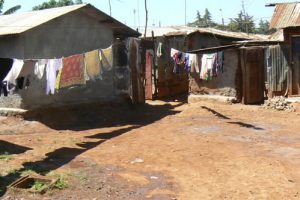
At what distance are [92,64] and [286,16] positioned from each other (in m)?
7.01

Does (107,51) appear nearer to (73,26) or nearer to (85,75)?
(85,75)

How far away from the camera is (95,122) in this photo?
13.6 metres

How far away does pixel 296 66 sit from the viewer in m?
14.6

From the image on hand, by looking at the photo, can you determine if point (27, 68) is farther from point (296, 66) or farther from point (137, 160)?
point (296, 66)

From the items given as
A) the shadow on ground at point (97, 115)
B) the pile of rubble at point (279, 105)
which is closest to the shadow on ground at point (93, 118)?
the shadow on ground at point (97, 115)

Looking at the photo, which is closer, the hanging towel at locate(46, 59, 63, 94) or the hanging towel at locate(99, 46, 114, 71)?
the hanging towel at locate(46, 59, 63, 94)

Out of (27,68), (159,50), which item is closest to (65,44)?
(27,68)

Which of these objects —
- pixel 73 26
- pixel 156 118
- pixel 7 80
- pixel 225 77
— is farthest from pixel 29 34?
pixel 225 77

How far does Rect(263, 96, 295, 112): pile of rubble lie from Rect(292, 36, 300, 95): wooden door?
63cm

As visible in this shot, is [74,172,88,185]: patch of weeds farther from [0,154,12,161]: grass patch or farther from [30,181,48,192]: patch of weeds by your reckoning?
[0,154,12,161]: grass patch

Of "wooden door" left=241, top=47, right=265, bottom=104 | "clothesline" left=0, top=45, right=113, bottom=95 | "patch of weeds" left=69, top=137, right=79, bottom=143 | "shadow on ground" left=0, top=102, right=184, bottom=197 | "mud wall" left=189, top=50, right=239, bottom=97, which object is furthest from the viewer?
"mud wall" left=189, top=50, right=239, bottom=97

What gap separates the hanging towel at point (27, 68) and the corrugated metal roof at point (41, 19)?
1.73 m

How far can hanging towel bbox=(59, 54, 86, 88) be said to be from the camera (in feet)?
36.9

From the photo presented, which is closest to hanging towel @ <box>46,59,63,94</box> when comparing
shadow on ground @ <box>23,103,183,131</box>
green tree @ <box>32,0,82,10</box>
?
shadow on ground @ <box>23,103,183,131</box>
